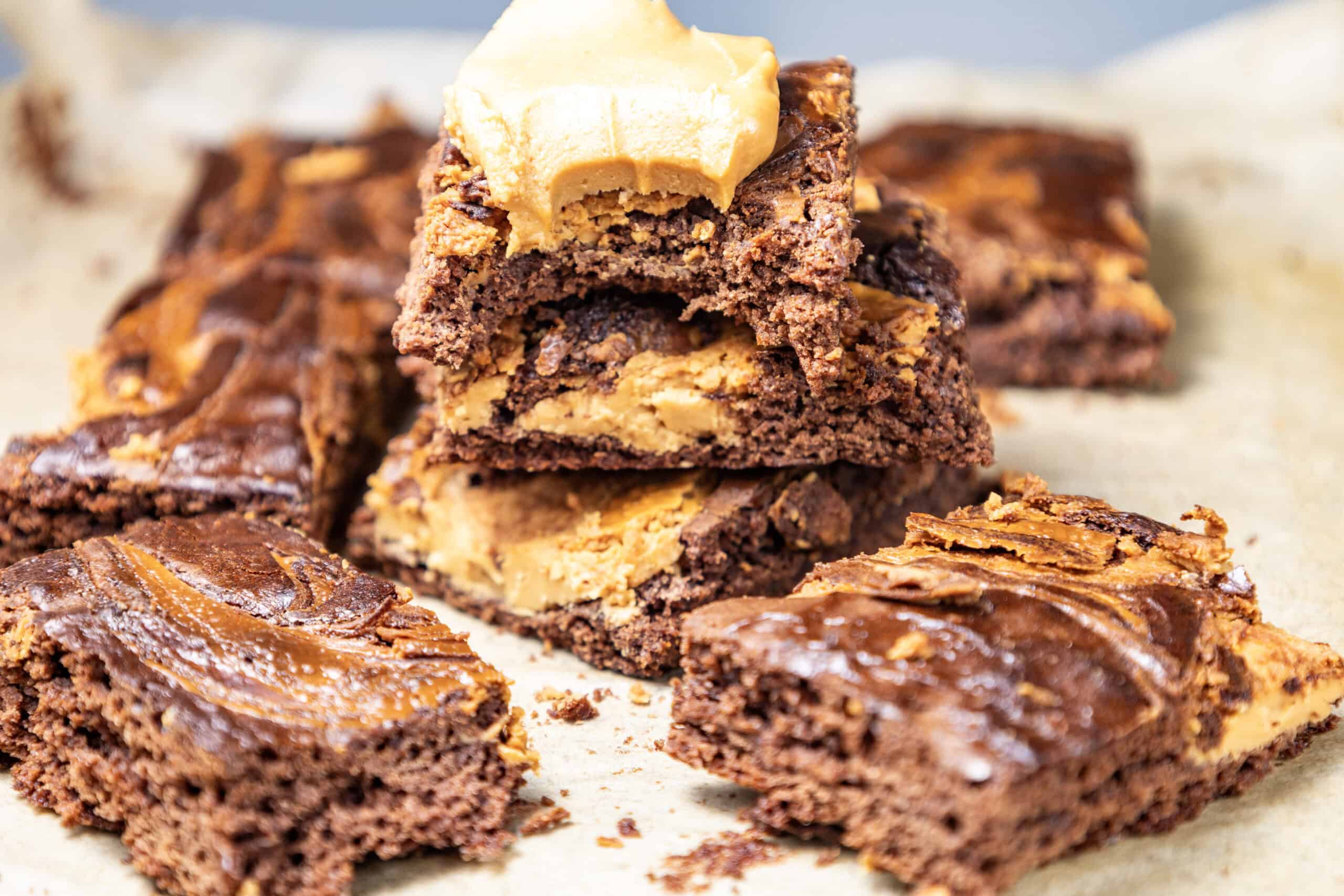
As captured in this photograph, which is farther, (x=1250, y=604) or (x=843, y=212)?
(x=843, y=212)

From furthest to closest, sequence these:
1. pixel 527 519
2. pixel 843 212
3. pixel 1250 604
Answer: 1. pixel 527 519
2. pixel 843 212
3. pixel 1250 604

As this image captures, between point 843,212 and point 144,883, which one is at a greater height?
point 843,212

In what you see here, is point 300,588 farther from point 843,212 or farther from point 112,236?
point 112,236

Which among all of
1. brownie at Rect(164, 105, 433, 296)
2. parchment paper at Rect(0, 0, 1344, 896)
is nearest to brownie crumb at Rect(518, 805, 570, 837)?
parchment paper at Rect(0, 0, 1344, 896)

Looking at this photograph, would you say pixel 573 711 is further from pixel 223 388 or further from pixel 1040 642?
pixel 223 388

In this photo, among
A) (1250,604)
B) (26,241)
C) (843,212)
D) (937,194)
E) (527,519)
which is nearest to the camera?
(1250,604)

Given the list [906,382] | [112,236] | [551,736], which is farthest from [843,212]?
[112,236]

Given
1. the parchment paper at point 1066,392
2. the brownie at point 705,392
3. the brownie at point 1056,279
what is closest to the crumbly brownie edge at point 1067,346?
the brownie at point 1056,279

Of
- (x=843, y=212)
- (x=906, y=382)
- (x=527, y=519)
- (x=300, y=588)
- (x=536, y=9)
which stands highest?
(x=536, y=9)
